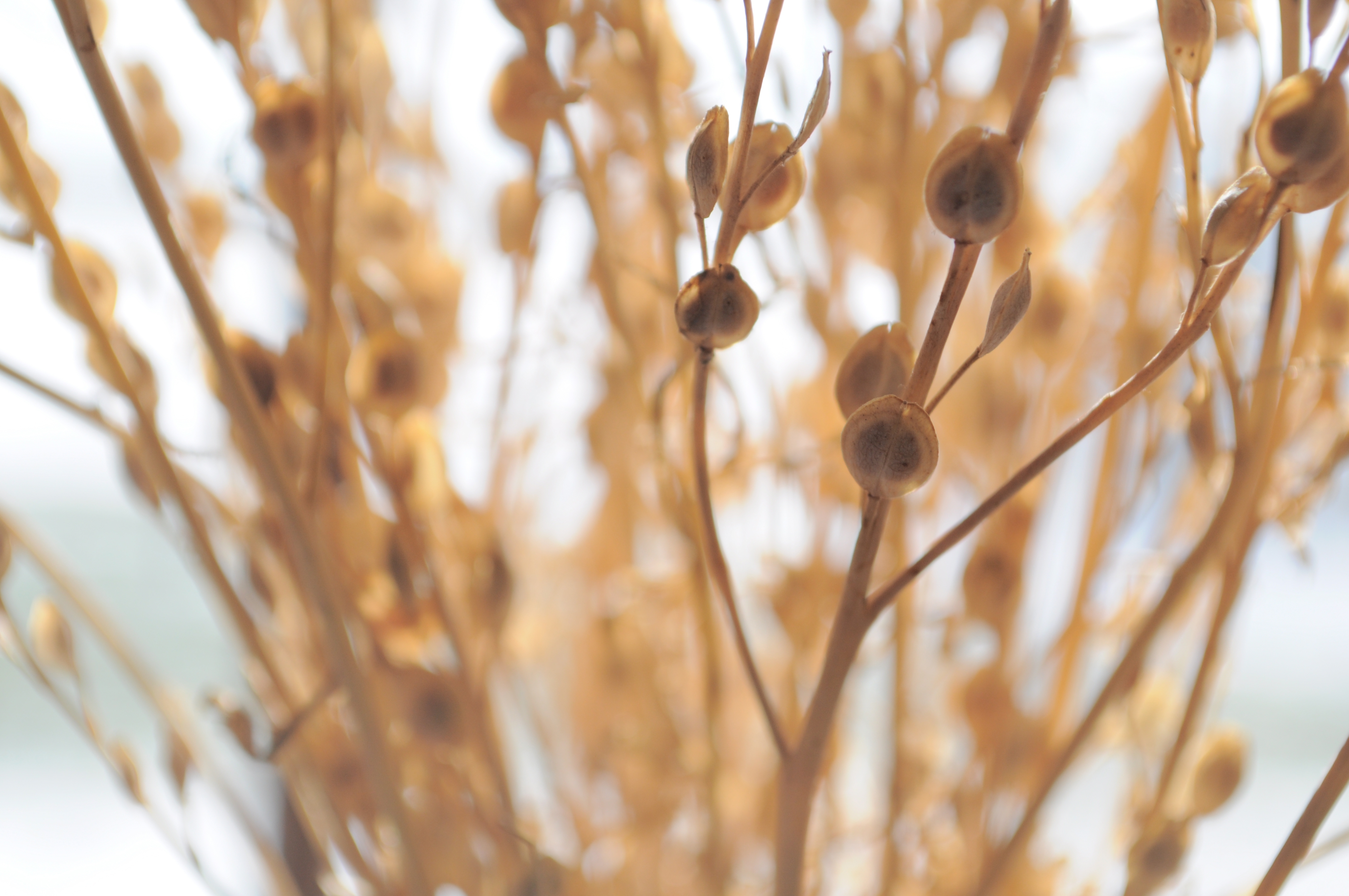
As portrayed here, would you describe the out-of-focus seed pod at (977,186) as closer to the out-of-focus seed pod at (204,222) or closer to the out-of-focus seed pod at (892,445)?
the out-of-focus seed pod at (892,445)

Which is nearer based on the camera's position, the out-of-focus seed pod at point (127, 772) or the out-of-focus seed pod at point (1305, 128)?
the out-of-focus seed pod at point (1305, 128)

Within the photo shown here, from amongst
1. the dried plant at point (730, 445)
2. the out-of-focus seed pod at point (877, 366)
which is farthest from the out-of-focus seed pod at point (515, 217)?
the out-of-focus seed pod at point (877, 366)

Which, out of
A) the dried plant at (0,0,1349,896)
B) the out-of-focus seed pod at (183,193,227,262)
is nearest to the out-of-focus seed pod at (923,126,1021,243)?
the dried plant at (0,0,1349,896)

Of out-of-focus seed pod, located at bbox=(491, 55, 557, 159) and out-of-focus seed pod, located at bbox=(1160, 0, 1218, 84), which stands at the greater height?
out-of-focus seed pod, located at bbox=(491, 55, 557, 159)

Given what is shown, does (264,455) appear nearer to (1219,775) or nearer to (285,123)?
(285,123)

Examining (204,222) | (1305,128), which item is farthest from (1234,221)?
(204,222)

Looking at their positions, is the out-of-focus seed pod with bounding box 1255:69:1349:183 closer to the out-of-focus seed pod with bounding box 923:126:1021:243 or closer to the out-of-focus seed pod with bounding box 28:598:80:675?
the out-of-focus seed pod with bounding box 923:126:1021:243
